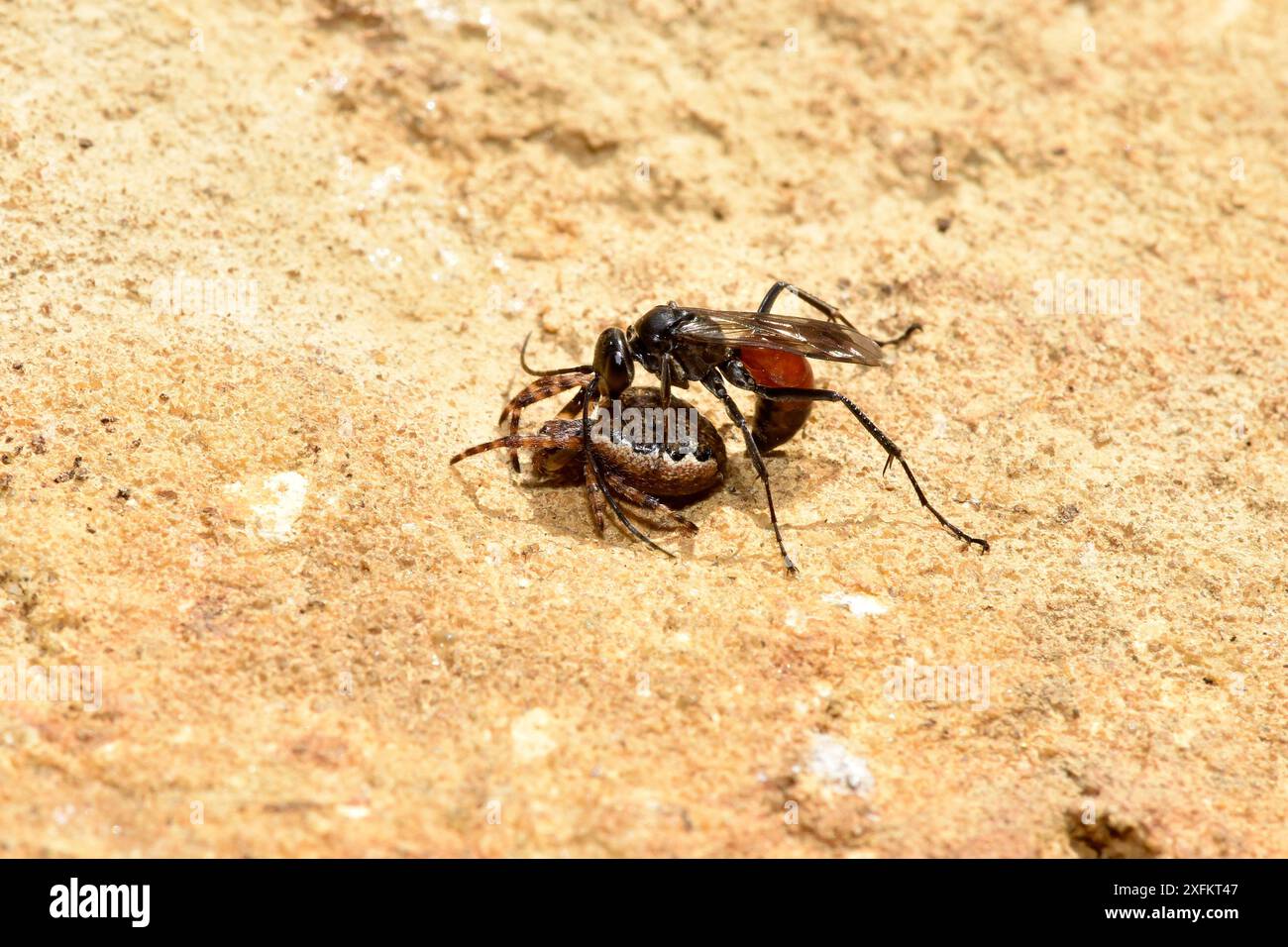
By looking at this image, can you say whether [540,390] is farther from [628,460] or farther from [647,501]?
[647,501]

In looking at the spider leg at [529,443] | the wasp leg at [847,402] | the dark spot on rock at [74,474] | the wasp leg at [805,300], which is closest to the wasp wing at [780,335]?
the wasp leg at [847,402]

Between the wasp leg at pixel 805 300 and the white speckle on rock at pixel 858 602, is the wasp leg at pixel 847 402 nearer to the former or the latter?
Answer: the wasp leg at pixel 805 300

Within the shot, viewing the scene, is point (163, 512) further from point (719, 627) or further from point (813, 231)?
point (813, 231)

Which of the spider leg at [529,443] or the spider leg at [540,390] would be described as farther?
the spider leg at [540,390]

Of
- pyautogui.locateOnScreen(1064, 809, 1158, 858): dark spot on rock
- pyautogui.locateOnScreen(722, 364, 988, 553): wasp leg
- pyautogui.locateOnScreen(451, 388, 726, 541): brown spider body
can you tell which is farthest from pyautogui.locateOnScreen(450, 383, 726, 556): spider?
pyautogui.locateOnScreen(1064, 809, 1158, 858): dark spot on rock

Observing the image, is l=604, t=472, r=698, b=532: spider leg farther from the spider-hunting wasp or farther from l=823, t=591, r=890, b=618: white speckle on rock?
l=823, t=591, r=890, b=618: white speckle on rock
